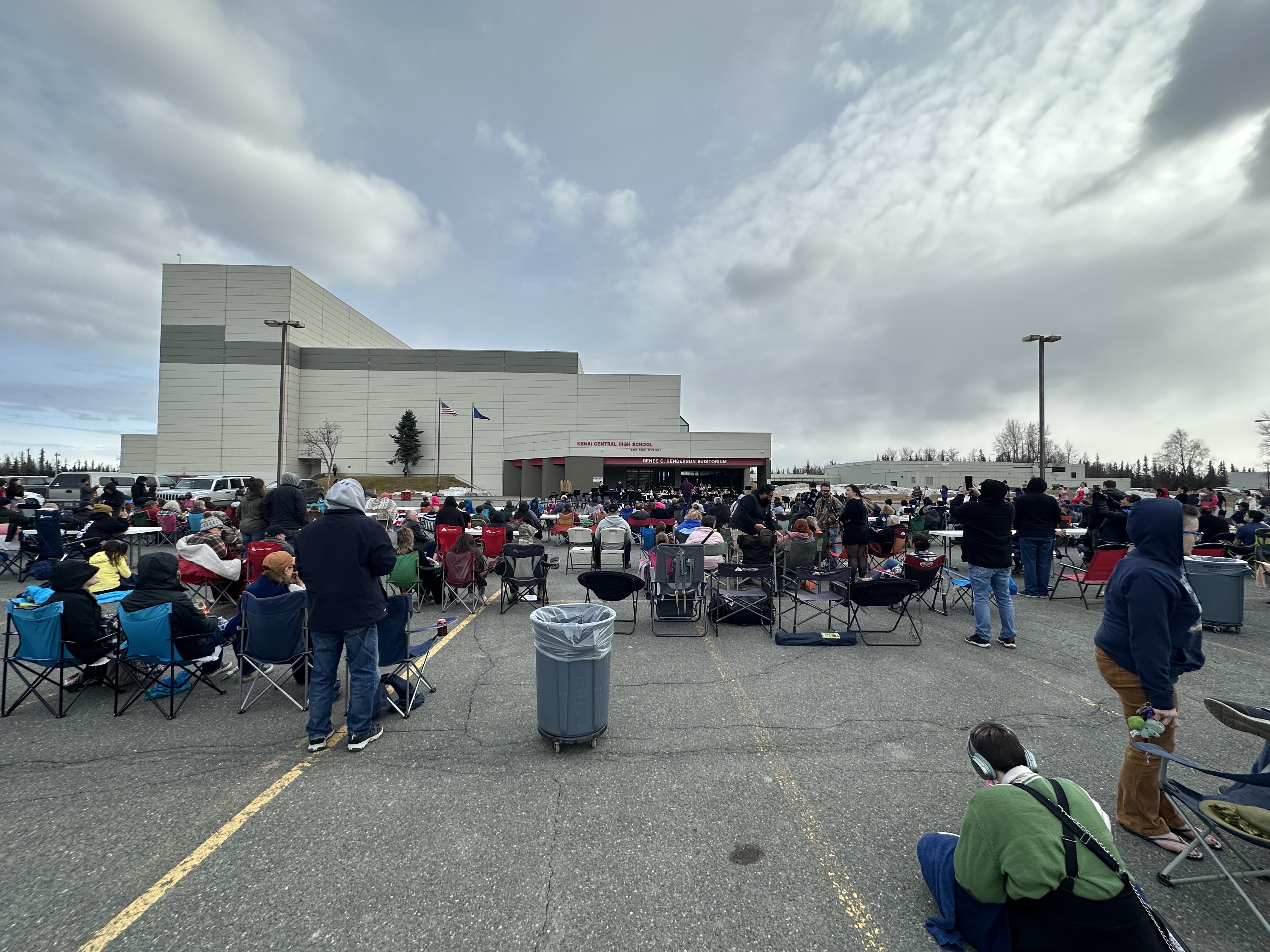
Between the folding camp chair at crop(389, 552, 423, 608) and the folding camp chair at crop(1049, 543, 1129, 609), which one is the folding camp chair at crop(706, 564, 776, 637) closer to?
the folding camp chair at crop(389, 552, 423, 608)

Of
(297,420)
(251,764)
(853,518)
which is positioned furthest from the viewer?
(297,420)

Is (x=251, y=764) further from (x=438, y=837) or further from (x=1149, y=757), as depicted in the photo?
(x=1149, y=757)

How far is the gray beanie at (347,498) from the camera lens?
12.7 feet

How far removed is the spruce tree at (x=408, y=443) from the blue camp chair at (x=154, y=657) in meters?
49.1

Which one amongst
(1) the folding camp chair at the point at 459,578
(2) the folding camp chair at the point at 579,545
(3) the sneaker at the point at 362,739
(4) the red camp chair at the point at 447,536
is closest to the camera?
(3) the sneaker at the point at 362,739

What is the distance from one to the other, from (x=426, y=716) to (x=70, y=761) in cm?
222

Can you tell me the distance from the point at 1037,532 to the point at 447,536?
985cm

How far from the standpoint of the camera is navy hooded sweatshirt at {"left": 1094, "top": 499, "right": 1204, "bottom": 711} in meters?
2.73

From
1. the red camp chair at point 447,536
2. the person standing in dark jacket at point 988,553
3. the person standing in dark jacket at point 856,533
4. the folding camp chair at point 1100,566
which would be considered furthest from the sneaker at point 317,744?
the folding camp chair at point 1100,566

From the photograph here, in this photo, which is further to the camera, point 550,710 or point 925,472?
point 925,472

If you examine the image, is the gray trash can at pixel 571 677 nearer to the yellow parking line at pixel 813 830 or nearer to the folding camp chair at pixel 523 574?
the yellow parking line at pixel 813 830

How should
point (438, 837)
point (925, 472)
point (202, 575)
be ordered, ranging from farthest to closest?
1. point (925, 472)
2. point (202, 575)
3. point (438, 837)

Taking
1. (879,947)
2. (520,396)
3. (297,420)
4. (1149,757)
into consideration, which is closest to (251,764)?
(879,947)

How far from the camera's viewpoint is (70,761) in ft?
12.0
